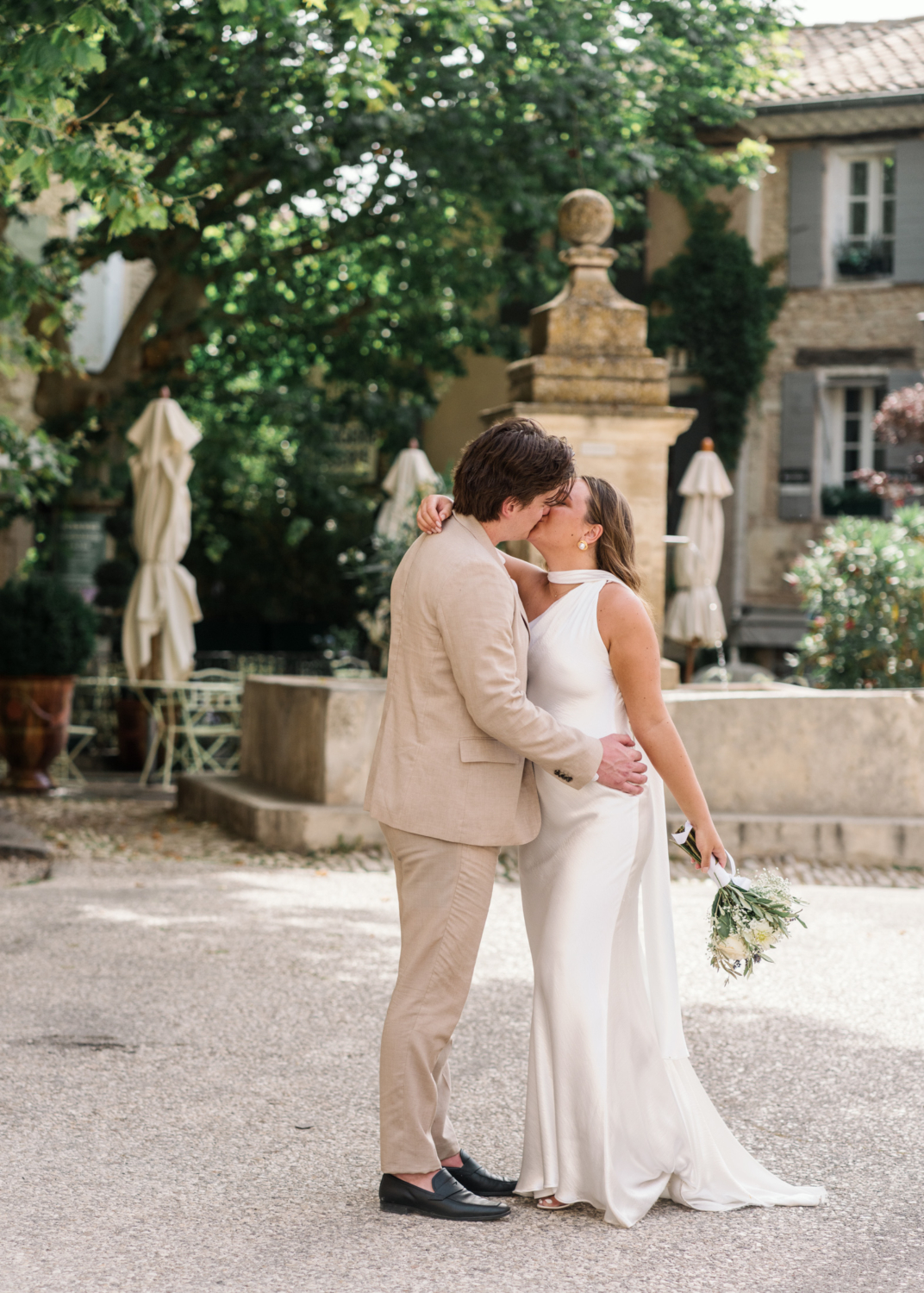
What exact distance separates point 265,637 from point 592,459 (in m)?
12.4

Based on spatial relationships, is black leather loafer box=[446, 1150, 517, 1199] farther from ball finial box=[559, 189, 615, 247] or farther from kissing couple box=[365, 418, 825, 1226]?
ball finial box=[559, 189, 615, 247]

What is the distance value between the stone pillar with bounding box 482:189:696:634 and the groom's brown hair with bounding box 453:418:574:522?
610 cm

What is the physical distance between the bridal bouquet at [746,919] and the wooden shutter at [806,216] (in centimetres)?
1936

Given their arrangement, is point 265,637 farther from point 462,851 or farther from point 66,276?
point 462,851

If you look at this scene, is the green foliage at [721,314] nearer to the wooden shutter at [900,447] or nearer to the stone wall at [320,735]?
the wooden shutter at [900,447]

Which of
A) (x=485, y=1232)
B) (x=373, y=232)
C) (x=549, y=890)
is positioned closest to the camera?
(x=485, y=1232)

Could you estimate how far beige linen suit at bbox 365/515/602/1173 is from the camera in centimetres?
332

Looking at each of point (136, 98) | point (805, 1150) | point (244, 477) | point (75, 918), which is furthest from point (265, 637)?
point (805, 1150)

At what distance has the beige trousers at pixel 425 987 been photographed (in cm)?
334

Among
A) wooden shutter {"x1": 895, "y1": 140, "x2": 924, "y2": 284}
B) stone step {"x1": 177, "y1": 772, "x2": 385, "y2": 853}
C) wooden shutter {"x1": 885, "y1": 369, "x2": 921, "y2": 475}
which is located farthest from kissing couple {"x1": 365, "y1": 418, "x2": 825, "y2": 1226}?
wooden shutter {"x1": 895, "y1": 140, "x2": 924, "y2": 284}

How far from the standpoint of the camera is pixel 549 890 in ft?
11.7

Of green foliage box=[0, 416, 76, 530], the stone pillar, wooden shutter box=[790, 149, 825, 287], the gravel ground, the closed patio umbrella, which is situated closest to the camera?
the gravel ground

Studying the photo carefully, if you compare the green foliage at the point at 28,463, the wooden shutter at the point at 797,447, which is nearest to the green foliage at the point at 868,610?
the green foliage at the point at 28,463

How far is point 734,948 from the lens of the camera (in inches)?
140
